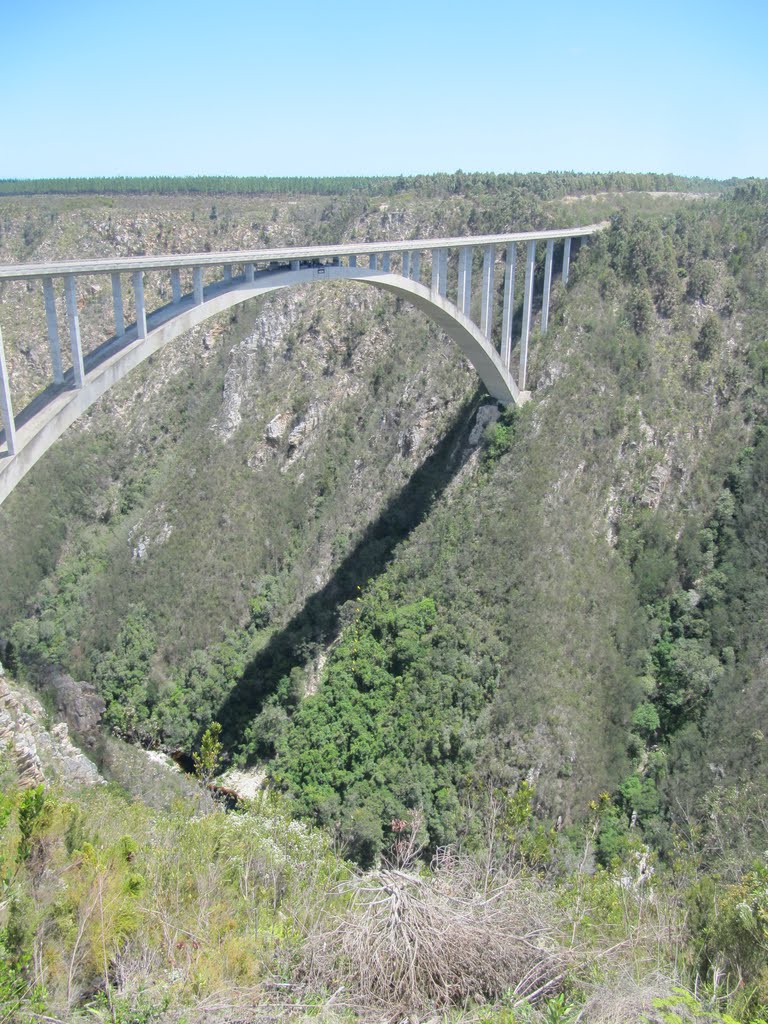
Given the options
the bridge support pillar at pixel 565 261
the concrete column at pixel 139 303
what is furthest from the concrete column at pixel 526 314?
the concrete column at pixel 139 303

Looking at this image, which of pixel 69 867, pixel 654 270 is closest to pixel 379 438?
pixel 654 270

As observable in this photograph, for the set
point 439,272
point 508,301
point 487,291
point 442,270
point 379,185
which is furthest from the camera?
point 379,185

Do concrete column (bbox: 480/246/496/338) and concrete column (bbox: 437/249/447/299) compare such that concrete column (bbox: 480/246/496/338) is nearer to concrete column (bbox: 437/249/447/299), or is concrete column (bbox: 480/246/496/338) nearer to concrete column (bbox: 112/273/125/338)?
concrete column (bbox: 437/249/447/299)

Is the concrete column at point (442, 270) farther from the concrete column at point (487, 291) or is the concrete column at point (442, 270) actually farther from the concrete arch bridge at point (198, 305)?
the concrete column at point (487, 291)

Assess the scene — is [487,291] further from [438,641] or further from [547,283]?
[438,641]

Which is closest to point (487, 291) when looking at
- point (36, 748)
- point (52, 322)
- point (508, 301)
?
point (508, 301)

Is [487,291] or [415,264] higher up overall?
[415,264]
